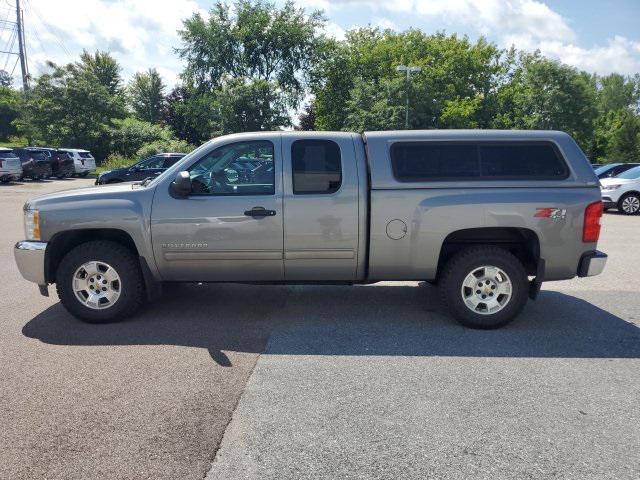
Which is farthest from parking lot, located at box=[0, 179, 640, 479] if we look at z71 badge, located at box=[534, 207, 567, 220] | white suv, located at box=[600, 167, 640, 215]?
white suv, located at box=[600, 167, 640, 215]

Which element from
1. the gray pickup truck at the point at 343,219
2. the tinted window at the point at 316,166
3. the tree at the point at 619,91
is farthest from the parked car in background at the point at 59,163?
the tree at the point at 619,91

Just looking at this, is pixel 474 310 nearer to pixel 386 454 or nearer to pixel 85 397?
pixel 386 454

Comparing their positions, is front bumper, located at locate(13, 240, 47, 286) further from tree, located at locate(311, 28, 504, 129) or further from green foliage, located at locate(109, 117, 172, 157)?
green foliage, located at locate(109, 117, 172, 157)

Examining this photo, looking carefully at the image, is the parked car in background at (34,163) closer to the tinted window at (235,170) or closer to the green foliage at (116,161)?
the green foliage at (116,161)

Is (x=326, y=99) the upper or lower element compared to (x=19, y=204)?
upper

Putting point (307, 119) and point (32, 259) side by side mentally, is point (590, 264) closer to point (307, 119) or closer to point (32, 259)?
point (32, 259)

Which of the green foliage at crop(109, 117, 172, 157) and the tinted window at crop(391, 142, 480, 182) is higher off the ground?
the green foliage at crop(109, 117, 172, 157)

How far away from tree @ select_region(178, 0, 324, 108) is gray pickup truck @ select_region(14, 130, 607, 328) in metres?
49.3

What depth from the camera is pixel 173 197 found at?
17.8ft

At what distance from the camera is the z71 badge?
530 centimetres

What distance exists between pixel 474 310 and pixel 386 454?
103 inches

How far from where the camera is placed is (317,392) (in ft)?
13.2

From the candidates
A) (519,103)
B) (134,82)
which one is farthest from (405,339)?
(134,82)

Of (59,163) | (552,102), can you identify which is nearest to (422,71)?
(552,102)
